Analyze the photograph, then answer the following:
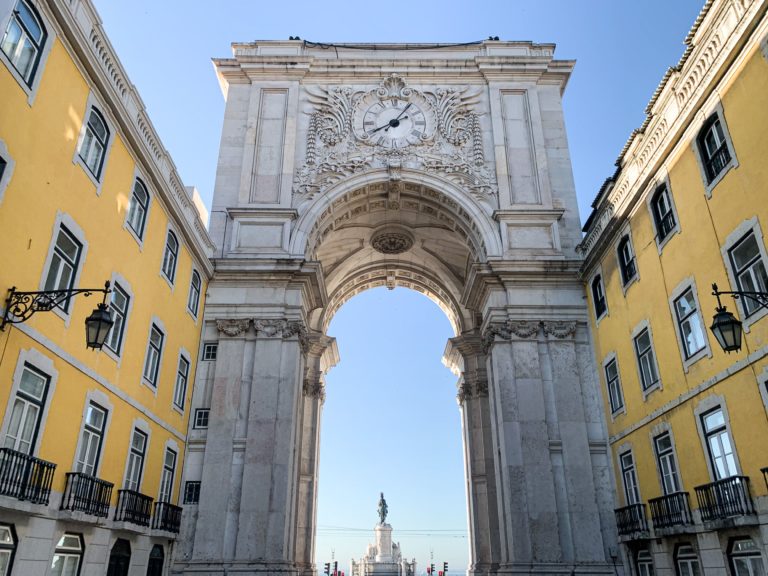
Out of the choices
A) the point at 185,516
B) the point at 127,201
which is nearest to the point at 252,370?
the point at 185,516

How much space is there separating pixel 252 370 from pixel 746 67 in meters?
17.0

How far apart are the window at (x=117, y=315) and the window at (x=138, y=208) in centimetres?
186

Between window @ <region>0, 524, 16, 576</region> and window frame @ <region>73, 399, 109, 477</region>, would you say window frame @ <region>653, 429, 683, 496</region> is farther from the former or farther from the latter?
window @ <region>0, 524, 16, 576</region>

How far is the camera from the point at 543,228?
24.6 meters

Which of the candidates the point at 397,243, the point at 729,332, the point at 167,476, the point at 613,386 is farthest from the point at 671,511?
the point at 397,243

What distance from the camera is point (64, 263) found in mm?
12641

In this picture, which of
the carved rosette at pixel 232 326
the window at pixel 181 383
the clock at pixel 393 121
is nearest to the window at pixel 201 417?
the window at pixel 181 383

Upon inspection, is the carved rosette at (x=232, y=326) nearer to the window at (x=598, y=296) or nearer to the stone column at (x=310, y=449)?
the stone column at (x=310, y=449)

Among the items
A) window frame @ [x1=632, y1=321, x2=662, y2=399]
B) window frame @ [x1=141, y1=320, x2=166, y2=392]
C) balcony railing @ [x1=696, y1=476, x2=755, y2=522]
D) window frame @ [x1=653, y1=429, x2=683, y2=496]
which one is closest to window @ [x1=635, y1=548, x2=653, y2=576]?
window frame @ [x1=653, y1=429, x2=683, y2=496]

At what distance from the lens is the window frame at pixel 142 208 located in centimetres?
1588

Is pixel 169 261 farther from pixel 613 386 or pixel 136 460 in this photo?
pixel 613 386

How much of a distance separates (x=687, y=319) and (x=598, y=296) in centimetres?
689

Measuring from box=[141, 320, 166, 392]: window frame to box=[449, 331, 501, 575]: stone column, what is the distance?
1547 centimetres

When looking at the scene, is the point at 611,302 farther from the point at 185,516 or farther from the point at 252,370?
the point at 185,516
